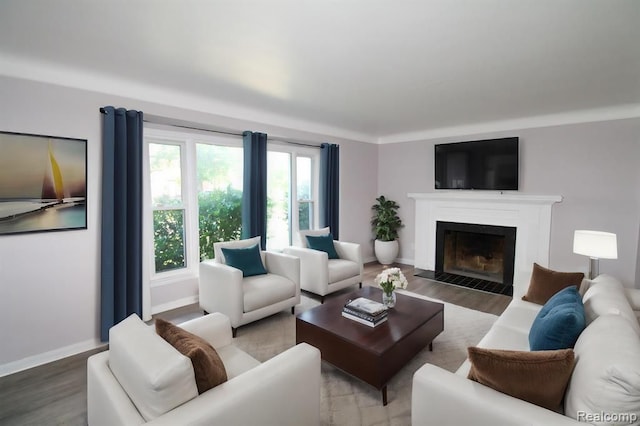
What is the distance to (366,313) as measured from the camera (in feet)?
8.70

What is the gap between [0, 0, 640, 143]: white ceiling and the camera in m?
1.95

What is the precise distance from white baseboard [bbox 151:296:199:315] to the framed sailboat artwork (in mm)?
1310

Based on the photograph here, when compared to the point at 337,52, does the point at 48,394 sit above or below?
below

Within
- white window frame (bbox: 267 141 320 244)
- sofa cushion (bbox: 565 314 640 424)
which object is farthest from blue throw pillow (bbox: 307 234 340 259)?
sofa cushion (bbox: 565 314 640 424)

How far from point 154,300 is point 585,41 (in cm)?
473

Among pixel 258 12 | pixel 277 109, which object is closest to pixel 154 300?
pixel 277 109

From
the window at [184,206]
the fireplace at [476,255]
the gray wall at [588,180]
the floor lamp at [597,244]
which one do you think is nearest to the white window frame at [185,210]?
the window at [184,206]

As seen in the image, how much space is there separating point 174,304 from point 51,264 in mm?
1433

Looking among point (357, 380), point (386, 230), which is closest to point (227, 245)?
point (357, 380)

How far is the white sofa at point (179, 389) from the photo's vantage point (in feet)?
4.13

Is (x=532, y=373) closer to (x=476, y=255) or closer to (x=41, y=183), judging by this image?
(x=41, y=183)

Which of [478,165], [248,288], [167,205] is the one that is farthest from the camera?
[478,165]

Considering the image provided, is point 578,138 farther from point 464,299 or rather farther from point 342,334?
point 342,334

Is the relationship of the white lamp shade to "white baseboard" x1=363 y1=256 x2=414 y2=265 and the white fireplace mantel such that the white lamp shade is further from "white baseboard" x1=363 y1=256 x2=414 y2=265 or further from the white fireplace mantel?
"white baseboard" x1=363 y1=256 x2=414 y2=265
